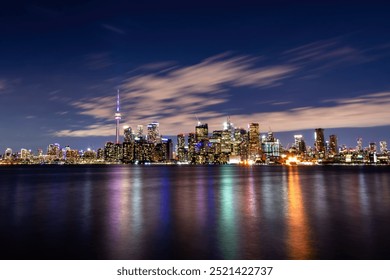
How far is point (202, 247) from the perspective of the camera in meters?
16.3

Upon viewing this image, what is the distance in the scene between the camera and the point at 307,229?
66.8 ft

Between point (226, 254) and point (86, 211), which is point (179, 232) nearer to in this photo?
point (226, 254)

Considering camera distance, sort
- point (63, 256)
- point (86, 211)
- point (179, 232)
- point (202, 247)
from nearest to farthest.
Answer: point (63, 256)
point (202, 247)
point (179, 232)
point (86, 211)

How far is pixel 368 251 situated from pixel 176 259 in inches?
356

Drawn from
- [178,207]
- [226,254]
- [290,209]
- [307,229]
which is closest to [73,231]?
[226,254]

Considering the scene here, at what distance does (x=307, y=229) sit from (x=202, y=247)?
771 centimetres

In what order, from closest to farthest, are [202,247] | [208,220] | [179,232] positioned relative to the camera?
[202,247] < [179,232] < [208,220]

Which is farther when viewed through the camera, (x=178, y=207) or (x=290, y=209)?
(x=178, y=207)

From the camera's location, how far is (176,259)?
47.5ft

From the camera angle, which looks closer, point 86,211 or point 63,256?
point 63,256
